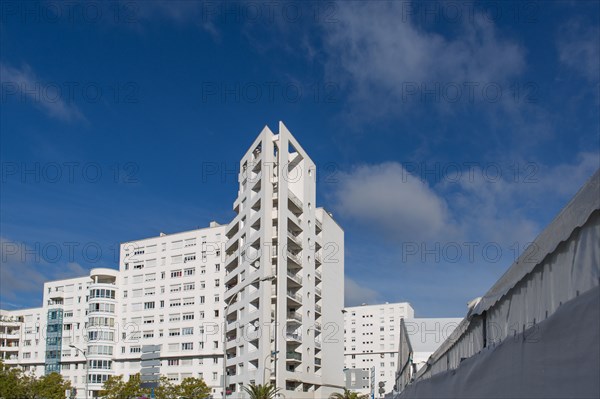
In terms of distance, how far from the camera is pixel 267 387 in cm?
5741

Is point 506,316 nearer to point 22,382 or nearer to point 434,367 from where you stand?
point 434,367

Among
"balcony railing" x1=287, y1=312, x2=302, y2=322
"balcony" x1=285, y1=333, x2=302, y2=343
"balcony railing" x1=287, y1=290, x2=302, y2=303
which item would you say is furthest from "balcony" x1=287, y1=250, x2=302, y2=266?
"balcony" x1=285, y1=333, x2=302, y2=343

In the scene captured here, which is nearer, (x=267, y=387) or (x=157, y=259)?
(x=267, y=387)

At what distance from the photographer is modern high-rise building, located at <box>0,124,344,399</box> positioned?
6650 cm

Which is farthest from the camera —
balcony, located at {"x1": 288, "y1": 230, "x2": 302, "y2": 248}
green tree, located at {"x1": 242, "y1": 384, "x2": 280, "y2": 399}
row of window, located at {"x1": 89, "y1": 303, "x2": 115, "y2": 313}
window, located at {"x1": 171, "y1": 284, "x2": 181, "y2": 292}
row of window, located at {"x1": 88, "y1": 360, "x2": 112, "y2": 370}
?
row of window, located at {"x1": 89, "y1": 303, "x2": 115, "y2": 313}

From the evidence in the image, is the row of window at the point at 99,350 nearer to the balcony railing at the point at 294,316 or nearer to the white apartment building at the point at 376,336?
the balcony railing at the point at 294,316

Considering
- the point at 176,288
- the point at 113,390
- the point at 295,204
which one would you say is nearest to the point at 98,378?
the point at 176,288

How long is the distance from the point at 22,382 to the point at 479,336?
82.7 m

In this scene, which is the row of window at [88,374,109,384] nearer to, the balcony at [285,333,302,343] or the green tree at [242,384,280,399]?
the balcony at [285,333,302,343]

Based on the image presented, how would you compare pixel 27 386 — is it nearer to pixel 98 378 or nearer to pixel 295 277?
pixel 98 378

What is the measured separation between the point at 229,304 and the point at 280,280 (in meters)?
6.86

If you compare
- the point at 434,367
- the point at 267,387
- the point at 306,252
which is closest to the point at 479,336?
the point at 434,367

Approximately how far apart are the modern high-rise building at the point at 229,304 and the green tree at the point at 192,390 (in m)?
5.57

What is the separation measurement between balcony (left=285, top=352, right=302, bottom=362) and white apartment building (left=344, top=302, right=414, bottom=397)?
82.2 meters
